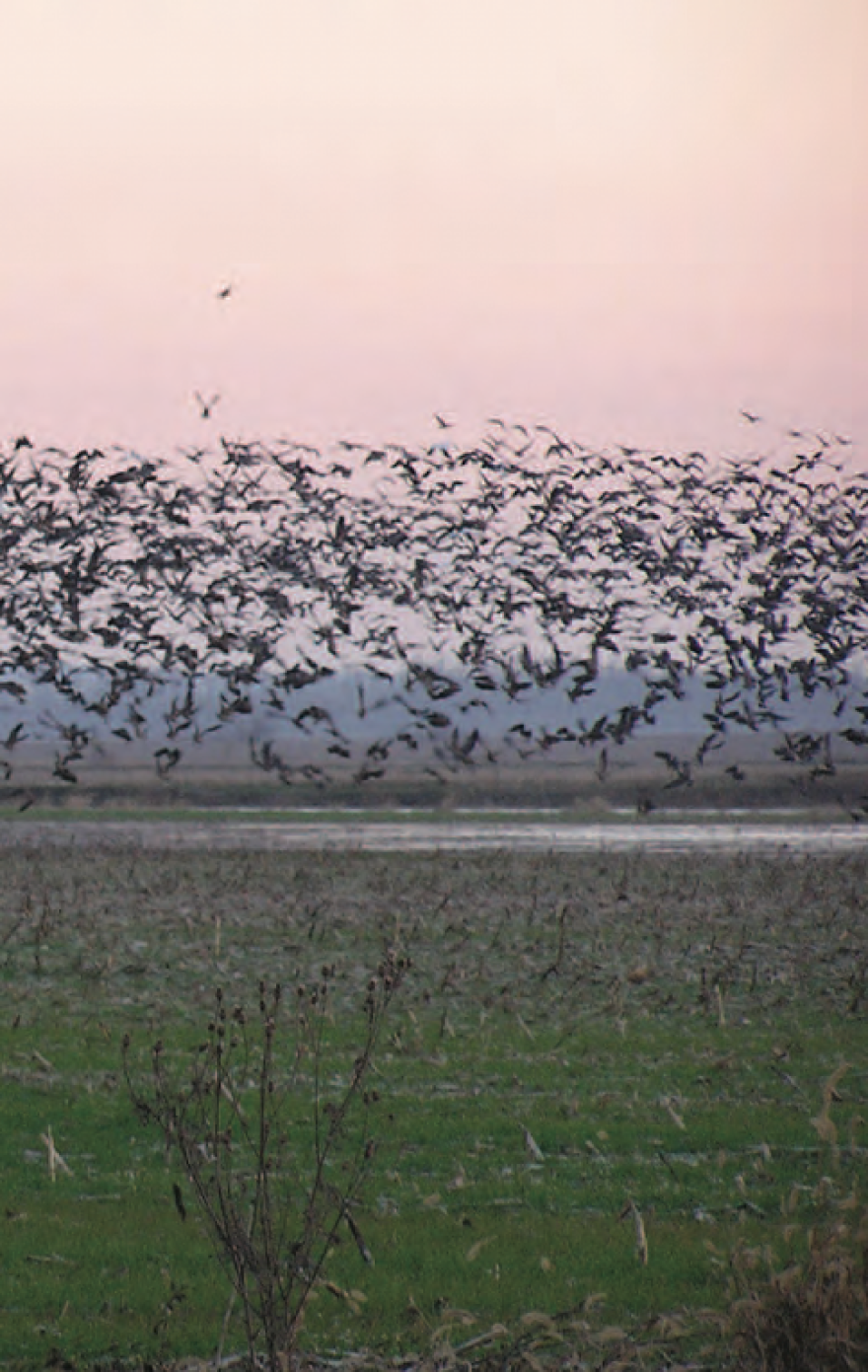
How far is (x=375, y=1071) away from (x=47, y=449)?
24.0 metres

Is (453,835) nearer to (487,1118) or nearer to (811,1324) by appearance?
(487,1118)

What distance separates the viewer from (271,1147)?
54.1 feet

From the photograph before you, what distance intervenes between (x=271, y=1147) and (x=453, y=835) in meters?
49.4

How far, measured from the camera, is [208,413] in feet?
110

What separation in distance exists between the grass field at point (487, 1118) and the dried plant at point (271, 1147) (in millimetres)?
315

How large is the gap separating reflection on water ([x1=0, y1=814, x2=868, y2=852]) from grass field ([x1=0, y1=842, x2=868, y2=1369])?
2013 cm

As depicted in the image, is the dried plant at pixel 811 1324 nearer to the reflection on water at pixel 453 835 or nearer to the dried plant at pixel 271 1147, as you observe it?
the dried plant at pixel 271 1147

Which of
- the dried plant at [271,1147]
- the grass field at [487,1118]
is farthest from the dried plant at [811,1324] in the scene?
the dried plant at [271,1147]

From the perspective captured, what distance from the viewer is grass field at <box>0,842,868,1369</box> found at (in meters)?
12.1

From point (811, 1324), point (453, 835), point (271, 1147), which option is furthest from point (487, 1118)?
point (453, 835)

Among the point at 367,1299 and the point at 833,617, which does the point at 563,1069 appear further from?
the point at 833,617

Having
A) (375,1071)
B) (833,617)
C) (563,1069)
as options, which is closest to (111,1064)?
(375,1071)

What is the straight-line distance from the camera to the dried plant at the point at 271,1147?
9.59 metres

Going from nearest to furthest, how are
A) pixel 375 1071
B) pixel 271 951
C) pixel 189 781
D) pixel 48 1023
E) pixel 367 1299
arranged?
pixel 367 1299
pixel 375 1071
pixel 48 1023
pixel 271 951
pixel 189 781
